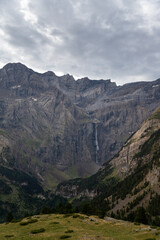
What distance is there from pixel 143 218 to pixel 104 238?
55788mm

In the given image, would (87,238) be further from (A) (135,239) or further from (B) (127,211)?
(B) (127,211)

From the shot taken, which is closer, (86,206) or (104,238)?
(104,238)

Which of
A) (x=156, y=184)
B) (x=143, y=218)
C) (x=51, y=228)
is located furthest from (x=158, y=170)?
(x=51, y=228)

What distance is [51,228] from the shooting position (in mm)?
42188

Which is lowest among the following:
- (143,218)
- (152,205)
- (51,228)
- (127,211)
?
(127,211)

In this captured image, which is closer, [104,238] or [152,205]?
[104,238]

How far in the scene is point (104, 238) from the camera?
34250 mm

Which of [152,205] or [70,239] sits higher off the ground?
[70,239]

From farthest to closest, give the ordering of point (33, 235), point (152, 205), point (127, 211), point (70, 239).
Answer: point (127, 211) → point (152, 205) → point (33, 235) → point (70, 239)

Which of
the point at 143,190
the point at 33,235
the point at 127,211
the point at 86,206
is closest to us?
the point at 33,235

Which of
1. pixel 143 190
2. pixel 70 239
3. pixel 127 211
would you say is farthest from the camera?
pixel 143 190

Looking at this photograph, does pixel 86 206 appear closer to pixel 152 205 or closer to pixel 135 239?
pixel 135 239

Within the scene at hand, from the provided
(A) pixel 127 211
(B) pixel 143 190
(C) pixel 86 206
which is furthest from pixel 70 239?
(B) pixel 143 190

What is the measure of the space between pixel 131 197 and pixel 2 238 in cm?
18282
